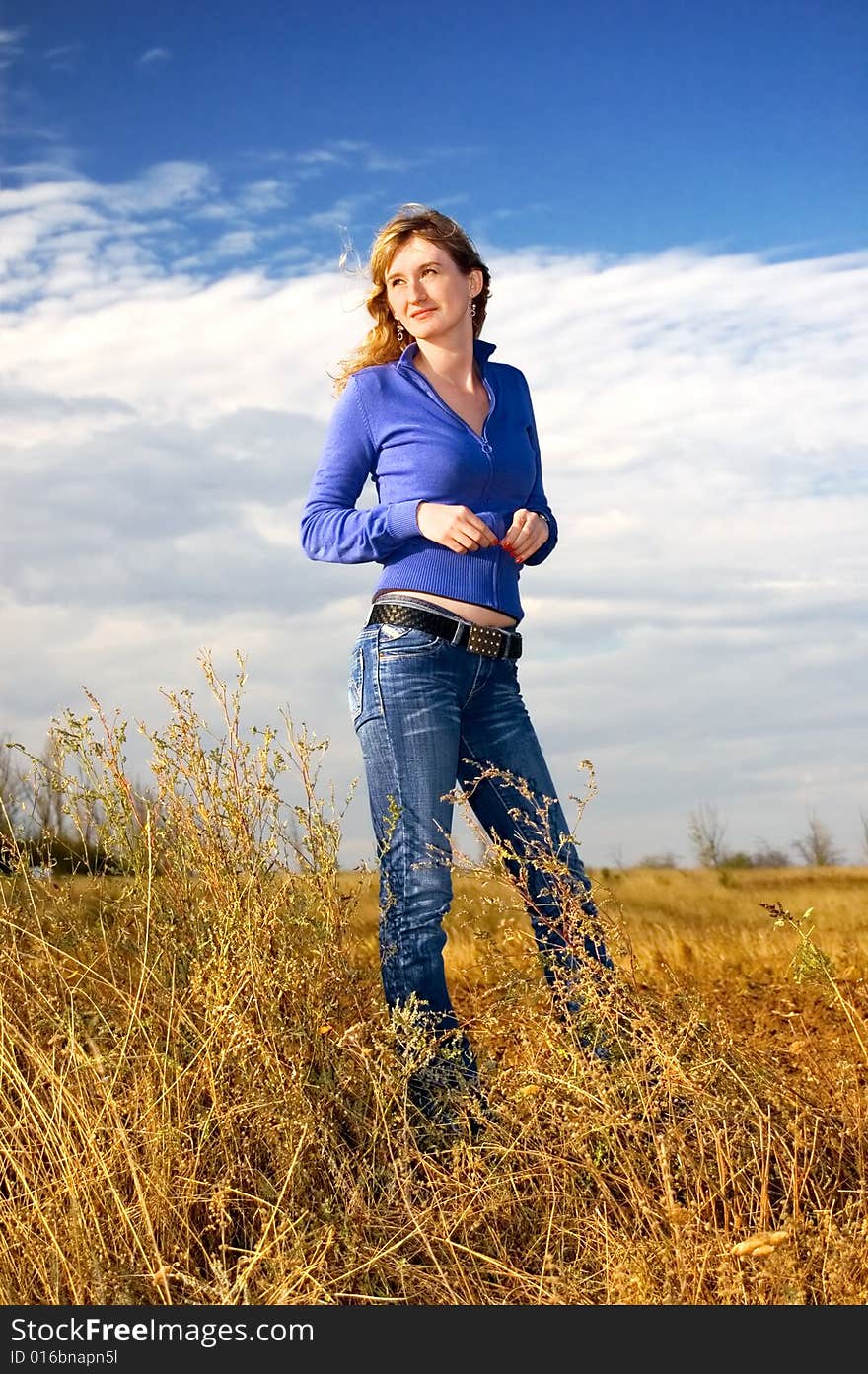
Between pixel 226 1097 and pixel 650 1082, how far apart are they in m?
1.17

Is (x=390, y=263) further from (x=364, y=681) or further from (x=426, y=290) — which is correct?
(x=364, y=681)

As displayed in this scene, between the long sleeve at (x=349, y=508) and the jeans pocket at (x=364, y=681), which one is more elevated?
the long sleeve at (x=349, y=508)

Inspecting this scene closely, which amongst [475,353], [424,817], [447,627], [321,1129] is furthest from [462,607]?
[321,1129]

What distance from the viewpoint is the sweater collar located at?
13.2ft

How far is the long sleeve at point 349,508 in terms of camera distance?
3707 mm

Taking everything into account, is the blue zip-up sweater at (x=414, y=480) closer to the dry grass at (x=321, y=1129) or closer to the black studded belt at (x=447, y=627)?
the black studded belt at (x=447, y=627)

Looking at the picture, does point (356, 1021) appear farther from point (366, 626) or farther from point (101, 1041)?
point (366, 626)

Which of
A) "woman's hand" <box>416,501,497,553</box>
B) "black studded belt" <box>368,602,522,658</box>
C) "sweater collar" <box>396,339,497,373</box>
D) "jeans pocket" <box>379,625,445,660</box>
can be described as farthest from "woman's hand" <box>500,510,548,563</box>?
"sweater collar" <box>396,339,497,373</box>

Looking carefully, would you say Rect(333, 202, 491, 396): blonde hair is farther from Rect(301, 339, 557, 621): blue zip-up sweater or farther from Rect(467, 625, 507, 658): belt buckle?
Rect(467, 625, 507, 658): belt buckle

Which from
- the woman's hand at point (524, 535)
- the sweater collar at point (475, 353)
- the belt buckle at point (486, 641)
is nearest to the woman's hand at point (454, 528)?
the woman's hand at point (524, 535)

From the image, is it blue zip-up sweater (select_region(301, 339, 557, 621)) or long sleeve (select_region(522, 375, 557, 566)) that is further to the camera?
long sleeve (select_region(522, 375, 557, 566))

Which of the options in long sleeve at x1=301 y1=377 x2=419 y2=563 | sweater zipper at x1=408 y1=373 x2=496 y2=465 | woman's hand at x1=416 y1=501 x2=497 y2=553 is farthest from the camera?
sweater zipper at x1=408 y1=373 x2=496 y2=465

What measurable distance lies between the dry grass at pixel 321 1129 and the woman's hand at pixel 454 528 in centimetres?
85

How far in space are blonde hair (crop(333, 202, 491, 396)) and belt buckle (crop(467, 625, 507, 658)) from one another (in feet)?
3.44
